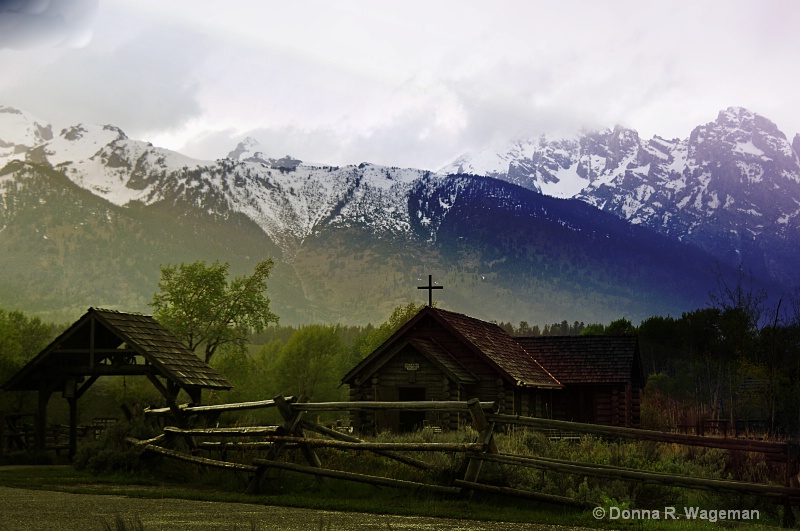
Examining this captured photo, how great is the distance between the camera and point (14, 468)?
2602 centimetres

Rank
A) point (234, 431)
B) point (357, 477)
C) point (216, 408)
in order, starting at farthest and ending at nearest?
1. point (216, 408)
2. point (234, 431)
3. point (357, 477)

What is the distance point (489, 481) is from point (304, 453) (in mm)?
3824

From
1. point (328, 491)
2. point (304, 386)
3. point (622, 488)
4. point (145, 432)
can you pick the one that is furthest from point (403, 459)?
point (304, 386)

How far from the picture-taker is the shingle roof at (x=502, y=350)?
3716 centimetres

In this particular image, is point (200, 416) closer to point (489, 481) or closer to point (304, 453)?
point (304, 453)

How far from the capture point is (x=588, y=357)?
4366 centimetres

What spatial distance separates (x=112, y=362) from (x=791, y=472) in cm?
2018

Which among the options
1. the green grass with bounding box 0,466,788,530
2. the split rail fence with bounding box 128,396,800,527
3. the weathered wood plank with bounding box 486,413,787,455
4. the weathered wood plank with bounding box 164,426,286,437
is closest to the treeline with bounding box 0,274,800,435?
the split rail fence with bounding box 128,396,800,527

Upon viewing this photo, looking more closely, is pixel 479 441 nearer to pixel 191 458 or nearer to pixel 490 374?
pixel 191 458

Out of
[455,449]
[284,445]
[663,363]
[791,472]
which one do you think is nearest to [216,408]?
[284,445]

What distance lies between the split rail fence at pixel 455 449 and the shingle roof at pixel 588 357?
76.1 ft

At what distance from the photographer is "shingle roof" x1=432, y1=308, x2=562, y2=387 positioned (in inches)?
1463

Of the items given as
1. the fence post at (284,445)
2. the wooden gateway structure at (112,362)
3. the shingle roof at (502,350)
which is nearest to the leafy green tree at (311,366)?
the shingle roof at (502,350)

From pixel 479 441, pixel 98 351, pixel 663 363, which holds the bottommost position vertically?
pixel 479 441
